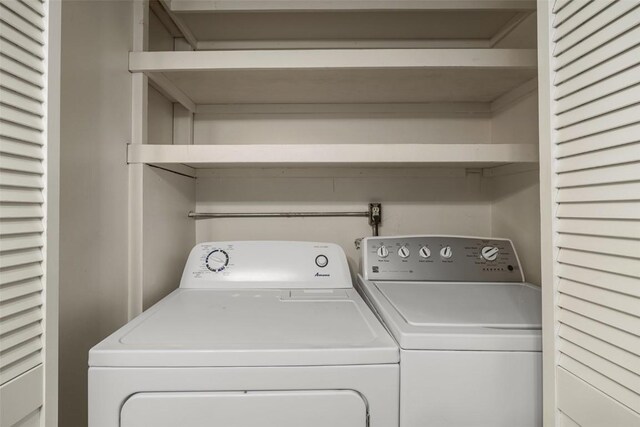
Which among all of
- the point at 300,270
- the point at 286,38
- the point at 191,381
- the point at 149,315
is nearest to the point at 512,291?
the point at 300,270

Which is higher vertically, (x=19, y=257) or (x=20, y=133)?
(x=20, y=133)

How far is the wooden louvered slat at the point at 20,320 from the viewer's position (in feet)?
1.72

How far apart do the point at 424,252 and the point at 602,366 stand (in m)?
0.84

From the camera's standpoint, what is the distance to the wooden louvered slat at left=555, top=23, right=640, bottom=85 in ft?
1.67

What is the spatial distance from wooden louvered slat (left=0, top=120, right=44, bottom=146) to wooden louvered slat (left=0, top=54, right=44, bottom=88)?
78 millimetres

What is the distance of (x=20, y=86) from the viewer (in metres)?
0.55

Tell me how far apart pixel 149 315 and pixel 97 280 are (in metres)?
0.20

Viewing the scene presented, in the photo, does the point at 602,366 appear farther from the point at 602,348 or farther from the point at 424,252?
the point at 424,252

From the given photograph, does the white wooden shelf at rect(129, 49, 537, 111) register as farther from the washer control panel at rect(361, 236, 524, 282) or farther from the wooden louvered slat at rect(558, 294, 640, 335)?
the wooden louvered slat at rect(558, 294, 640, 335)

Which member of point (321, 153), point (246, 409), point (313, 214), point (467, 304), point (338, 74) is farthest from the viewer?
point (313, 214)

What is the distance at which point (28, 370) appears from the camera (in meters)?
0.57

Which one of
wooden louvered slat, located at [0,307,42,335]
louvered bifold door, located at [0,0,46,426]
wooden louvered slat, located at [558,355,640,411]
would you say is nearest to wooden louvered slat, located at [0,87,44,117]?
louvered bifold door, located at [0,0,46,426]

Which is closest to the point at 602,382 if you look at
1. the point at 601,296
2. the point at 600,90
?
the point at 601,296

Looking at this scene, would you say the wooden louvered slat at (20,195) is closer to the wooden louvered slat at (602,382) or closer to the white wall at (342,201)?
the wooden louvered slat at (602,382)
